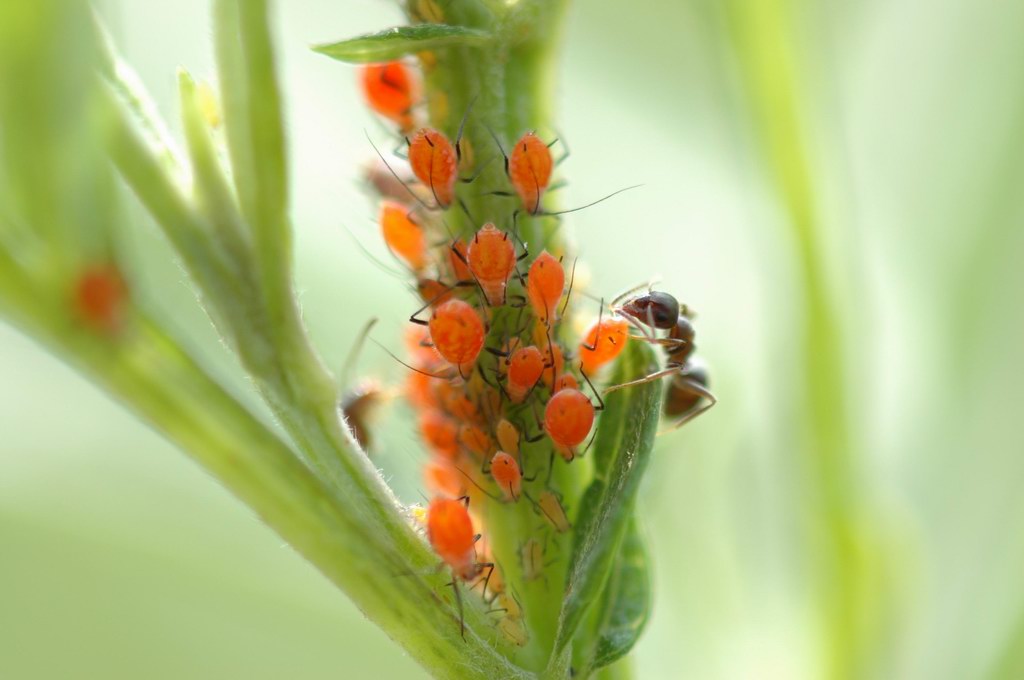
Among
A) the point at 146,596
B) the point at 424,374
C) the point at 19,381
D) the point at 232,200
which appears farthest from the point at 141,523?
the point at 232,200

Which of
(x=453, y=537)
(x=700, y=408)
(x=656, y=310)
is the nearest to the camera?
(x=453, y=537)

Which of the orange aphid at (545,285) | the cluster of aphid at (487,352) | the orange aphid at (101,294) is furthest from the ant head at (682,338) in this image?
the orange aphid at (101,294)

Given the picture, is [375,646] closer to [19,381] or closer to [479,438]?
[19,381]

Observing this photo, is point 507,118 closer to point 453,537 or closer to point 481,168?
point 481,168

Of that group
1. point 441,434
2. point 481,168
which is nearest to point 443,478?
point 441,434

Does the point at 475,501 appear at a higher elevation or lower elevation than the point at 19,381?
higher

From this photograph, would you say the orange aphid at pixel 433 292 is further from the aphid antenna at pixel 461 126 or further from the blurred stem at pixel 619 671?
the blurred stem at pixel 619 671

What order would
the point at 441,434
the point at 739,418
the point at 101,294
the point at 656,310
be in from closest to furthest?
the point at 101,294 → the point at 441,434 → the point at 656,310 → the point at 739,418
